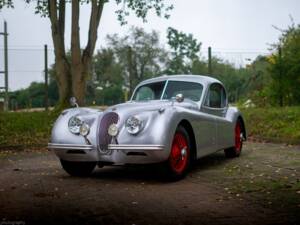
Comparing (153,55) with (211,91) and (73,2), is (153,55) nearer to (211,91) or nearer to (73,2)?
(73,2)

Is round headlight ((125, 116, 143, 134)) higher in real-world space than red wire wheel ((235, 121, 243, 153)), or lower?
higher

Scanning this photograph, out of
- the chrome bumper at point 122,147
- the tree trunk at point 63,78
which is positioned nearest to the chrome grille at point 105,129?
the chrome bumper at point 122,147

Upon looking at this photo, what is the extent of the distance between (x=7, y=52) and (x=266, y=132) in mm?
9031

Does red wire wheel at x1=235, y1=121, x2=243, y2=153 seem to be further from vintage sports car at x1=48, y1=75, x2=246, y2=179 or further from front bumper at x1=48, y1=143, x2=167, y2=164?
front bumper at x1=48, y1=143, x2=167, y2=164

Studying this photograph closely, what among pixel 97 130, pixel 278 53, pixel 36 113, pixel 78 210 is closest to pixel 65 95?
pixel 36 113

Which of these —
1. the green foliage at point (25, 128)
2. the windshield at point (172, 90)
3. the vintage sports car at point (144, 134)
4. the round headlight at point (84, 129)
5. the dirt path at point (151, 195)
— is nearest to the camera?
the dirt path at point (151, 195)

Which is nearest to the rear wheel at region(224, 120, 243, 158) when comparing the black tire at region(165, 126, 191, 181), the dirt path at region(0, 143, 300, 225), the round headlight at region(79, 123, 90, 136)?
the dirt path at region(0, 143, 300, 225)

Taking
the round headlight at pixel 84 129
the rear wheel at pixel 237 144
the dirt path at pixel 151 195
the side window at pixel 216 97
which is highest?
the side window at pixel 216 97

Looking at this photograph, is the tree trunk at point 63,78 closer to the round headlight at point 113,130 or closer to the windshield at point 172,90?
the windshield at point 172,90

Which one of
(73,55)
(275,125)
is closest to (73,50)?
(73,55)

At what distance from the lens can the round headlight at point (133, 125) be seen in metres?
6.45

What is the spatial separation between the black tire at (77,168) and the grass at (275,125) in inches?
231

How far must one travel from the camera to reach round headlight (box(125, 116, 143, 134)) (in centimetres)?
645

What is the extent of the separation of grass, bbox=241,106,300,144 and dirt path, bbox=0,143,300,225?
3730 millimetres
